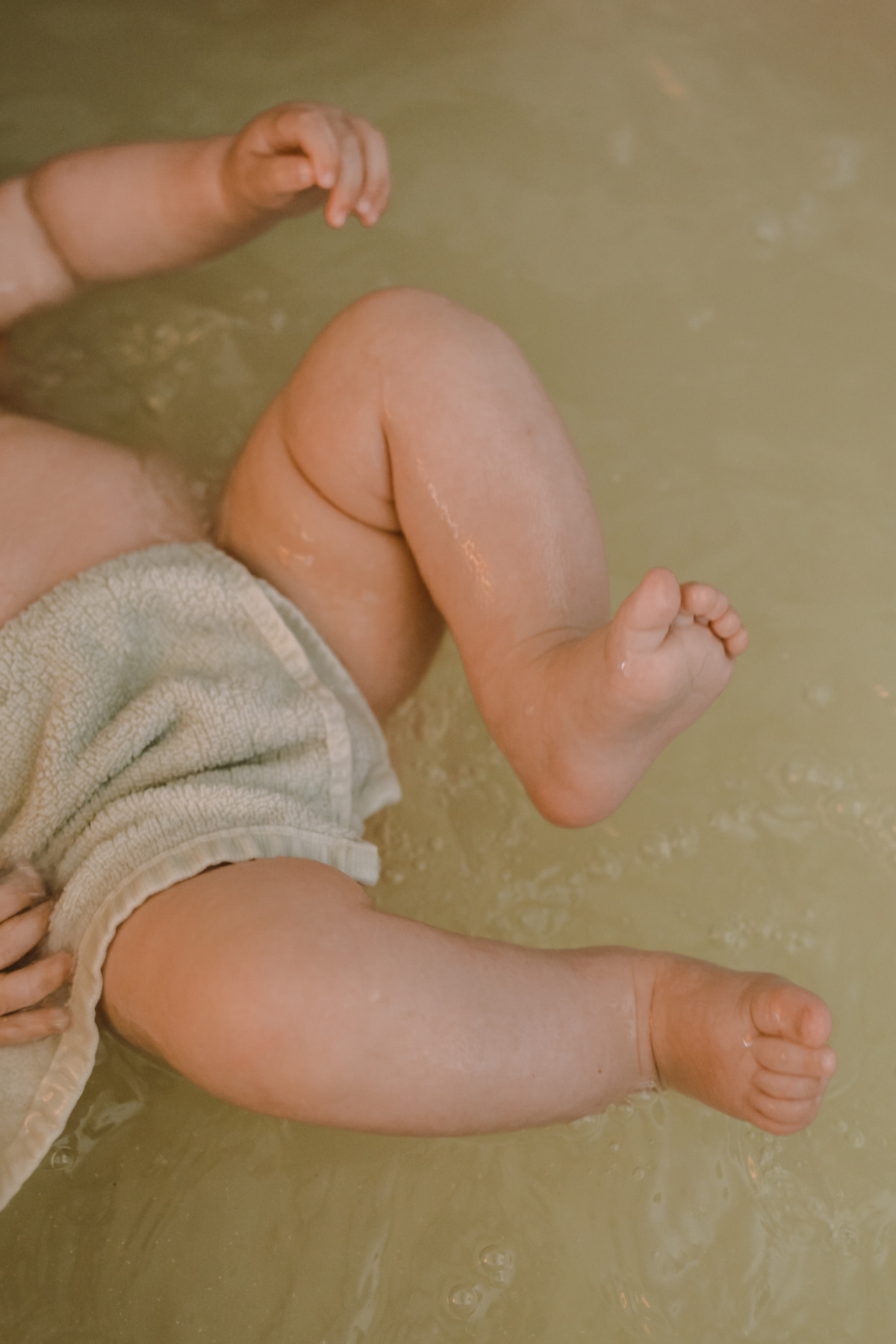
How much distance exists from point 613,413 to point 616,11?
21.8 inches

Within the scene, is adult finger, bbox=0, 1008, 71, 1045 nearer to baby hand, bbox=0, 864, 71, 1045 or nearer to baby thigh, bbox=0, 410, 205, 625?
baby hand, bbox=0, 864, 71, 1045

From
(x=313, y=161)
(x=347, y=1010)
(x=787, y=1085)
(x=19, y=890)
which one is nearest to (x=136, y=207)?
(x=313, y=161)

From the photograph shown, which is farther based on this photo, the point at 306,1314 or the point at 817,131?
the point at 817,131

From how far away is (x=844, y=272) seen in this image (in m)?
1.14

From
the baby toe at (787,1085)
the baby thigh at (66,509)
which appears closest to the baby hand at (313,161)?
the baby thigh at (66,509)

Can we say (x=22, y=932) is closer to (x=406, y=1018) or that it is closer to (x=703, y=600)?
(x=406, y=1018)

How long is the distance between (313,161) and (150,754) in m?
0.40

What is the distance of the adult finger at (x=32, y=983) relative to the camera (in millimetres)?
649

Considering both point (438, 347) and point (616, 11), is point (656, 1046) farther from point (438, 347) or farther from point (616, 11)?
point (616, 11)

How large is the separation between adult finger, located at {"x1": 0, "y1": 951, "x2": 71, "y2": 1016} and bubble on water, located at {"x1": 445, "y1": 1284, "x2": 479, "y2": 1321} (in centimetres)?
31

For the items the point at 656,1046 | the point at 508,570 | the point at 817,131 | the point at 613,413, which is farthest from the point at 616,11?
the point at 656,1046

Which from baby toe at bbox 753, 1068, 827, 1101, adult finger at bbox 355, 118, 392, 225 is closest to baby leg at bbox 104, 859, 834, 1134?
baby toe at bbox 753, 1068, 827, 1101

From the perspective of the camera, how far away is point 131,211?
35.8 inches

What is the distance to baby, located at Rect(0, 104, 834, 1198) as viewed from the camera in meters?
0.60
